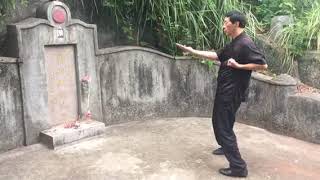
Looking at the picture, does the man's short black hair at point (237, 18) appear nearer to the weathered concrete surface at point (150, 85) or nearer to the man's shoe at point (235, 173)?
the man's shoe at point (235, 173)

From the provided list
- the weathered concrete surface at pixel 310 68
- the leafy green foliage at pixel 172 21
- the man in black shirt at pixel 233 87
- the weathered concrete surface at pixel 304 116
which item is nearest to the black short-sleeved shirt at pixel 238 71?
the man in black shirt at pixel 233 87

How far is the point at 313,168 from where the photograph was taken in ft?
15.5

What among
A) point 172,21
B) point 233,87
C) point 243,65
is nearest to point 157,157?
point 233,87

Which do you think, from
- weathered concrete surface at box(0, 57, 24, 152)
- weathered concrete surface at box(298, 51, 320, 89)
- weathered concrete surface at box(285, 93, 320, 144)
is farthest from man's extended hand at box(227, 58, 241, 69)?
weathered concrete surface at box(298, 51, 320, 89)

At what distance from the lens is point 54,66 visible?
17.5 ft

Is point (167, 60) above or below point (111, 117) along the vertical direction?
above

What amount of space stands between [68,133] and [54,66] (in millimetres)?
880

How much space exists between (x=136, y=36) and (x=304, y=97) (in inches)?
106

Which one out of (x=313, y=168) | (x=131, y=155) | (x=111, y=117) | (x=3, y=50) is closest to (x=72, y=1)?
(x=3, y=50)

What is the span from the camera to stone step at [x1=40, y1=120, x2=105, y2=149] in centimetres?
504

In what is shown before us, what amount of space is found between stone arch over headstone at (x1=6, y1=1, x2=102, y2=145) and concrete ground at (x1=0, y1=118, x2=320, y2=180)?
430mm

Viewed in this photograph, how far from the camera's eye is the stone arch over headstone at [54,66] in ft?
16.4

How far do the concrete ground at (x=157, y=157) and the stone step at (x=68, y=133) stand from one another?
0.26 ft

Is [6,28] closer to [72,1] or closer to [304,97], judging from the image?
[72,1]
